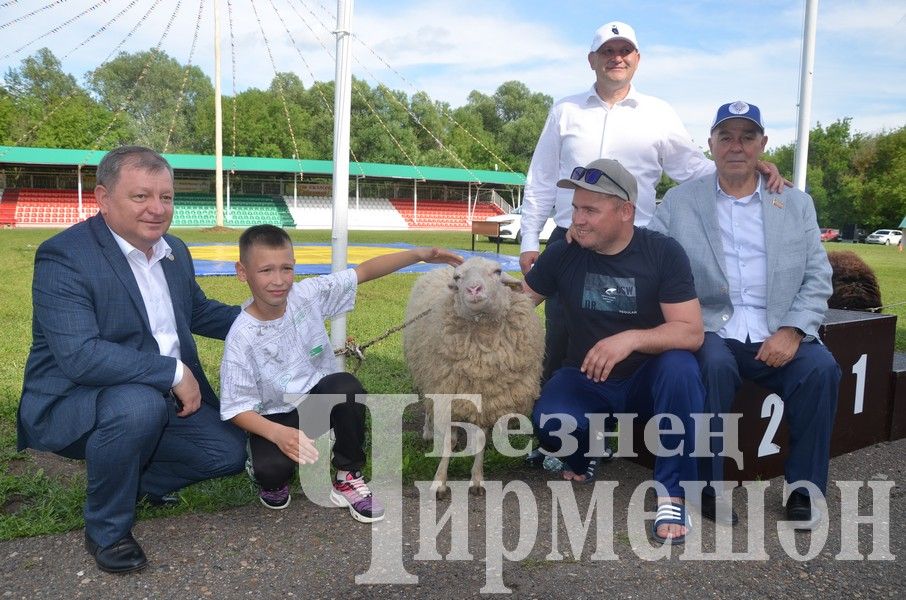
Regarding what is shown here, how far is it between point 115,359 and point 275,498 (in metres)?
0.94

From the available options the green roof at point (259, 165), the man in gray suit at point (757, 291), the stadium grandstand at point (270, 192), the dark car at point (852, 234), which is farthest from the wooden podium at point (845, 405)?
the dark car at point (852, 234)

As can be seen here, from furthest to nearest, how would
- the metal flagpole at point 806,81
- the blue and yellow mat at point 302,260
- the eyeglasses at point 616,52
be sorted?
the blue and yellow mat at point 302,260 < the metal flagpole at point 806,81 < the eyeglasses at point 616,52

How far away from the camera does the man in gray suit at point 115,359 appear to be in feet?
8.27

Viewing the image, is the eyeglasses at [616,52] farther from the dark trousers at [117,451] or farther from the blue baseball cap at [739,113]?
the dark trousers at [117,451]

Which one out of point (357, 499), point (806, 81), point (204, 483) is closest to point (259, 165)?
point (806, 81)

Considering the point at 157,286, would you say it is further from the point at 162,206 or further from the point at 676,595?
the point at 676,595

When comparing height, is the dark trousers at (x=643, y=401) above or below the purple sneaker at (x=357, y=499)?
above

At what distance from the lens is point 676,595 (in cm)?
242

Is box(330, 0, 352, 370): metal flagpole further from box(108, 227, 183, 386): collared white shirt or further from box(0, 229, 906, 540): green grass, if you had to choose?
box(108, 227, 183, 386): collared white shirt

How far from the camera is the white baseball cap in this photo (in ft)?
12.0

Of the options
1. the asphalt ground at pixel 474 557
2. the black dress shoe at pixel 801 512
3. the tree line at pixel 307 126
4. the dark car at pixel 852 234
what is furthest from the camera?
the dark car at pixel 852 234

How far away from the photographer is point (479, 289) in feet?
10.9

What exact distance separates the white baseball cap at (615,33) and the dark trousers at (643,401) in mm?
1704

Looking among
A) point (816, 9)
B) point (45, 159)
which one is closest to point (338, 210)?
point (816, 9)
